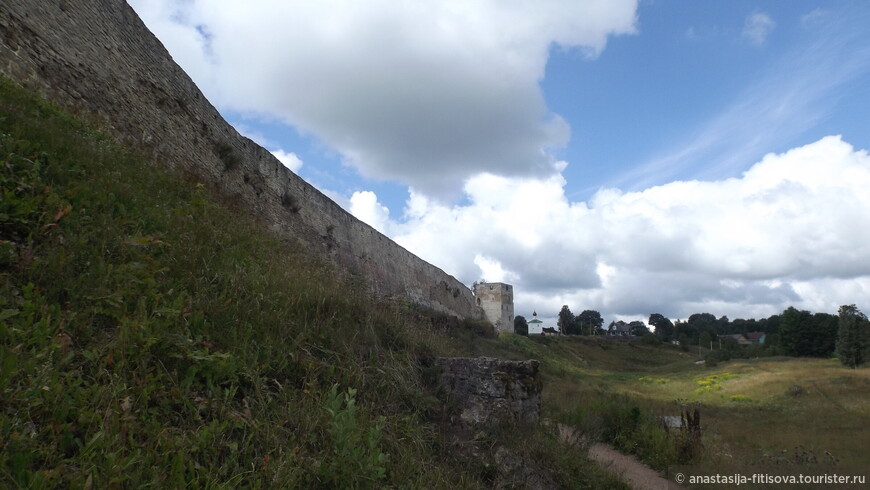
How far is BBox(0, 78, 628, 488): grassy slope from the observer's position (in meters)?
1.90

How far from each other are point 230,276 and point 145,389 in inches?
57.5

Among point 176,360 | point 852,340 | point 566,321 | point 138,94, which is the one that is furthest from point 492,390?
point 566,321

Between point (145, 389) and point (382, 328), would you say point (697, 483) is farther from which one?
point (145, 389)

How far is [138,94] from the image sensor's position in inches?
292

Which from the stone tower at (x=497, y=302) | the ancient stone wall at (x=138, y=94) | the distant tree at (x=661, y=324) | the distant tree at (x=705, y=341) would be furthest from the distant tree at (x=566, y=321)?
the ancient stone wall at (x=138, y=94)

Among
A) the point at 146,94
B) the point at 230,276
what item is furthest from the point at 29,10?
the point at 230,276

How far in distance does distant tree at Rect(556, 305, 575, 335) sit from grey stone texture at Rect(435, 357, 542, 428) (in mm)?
83015

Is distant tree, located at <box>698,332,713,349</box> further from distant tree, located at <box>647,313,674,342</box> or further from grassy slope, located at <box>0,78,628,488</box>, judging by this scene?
grassy slope, located at <box>0,78,628,488</box>

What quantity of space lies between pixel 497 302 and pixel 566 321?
50.7 metres

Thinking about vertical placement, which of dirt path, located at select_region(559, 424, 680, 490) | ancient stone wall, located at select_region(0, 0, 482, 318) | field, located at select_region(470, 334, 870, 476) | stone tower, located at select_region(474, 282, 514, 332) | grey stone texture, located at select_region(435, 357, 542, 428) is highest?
ancient stone wall, located at select_region(0, 0, 482, 318)

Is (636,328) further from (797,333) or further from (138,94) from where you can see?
(138,94)

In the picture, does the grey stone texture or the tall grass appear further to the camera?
the grey stone texture

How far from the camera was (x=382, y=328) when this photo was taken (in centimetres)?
412

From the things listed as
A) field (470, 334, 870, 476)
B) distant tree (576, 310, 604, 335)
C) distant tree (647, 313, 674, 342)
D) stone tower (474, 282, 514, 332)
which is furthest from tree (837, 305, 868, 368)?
distant tree (647, 313, 674, 342)
